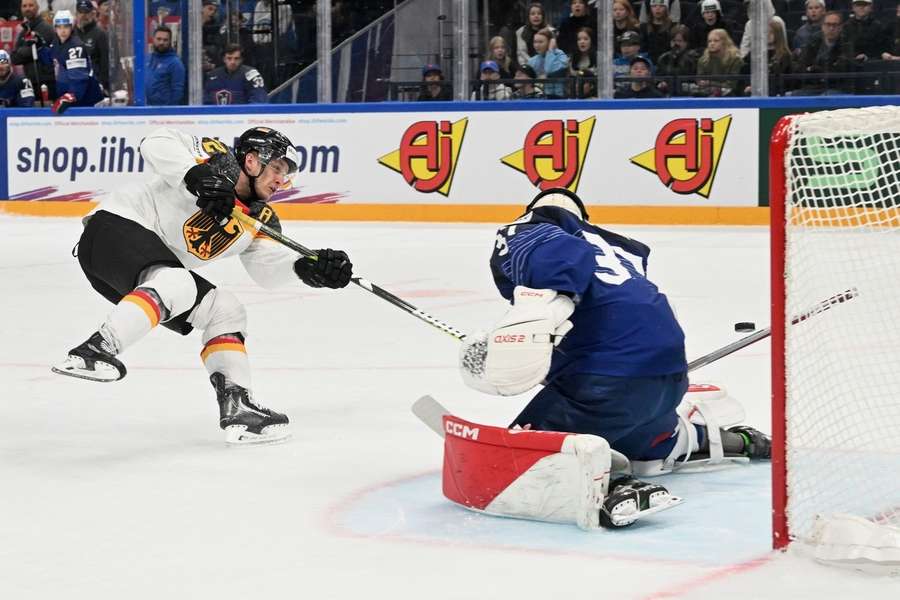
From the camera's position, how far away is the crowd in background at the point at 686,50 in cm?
881

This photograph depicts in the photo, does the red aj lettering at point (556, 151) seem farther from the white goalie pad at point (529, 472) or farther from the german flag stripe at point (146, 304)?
the white goalie pad at point (529, 472)

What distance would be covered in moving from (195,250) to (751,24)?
19.6ft

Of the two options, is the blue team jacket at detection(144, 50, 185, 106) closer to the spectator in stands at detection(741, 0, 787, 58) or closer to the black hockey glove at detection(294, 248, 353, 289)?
the spectator in stands at detection(741, 0, 787, 58)

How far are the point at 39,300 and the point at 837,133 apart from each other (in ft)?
15.2

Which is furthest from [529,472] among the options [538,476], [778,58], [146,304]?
[778,58]

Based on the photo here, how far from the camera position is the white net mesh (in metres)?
2.40

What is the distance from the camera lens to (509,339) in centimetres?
251

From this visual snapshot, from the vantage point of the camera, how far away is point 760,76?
898 cm

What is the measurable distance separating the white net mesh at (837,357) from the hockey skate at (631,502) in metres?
0.23

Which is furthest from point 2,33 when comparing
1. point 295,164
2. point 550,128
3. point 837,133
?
point 837,133

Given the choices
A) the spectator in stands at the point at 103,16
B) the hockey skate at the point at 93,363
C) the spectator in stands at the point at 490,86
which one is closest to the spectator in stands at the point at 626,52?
the spectator in stands at the point at 490,86

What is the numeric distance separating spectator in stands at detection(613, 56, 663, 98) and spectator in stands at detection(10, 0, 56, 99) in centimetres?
450

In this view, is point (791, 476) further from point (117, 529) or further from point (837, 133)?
point (117, 529)

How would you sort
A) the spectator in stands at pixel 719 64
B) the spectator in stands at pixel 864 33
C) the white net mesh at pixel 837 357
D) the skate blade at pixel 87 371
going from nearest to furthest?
the white net mesh at pixel 837 357
the skate blade at pixel 87 371
the spectator in stands at pixel 864 33
the spectator in stands at pixel 719 64
